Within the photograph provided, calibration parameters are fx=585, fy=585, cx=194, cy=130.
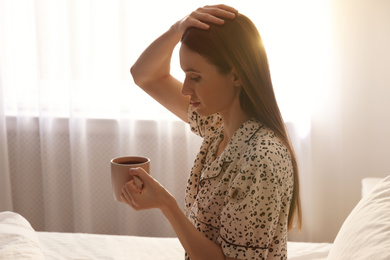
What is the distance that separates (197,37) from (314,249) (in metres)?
1.09

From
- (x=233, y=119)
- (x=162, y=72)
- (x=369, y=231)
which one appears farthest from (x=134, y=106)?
(x=369, y=231)

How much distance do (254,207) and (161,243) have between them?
3.19ft

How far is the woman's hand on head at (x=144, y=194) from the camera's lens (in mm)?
1328

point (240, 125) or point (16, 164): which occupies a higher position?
point (240, 125)

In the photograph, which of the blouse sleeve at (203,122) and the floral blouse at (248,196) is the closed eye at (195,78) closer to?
the floral blouse at (248,196)

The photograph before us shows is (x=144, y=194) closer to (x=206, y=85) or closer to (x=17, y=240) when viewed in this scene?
(x=206, y=85)

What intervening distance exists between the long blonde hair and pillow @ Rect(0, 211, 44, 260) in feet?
2.73

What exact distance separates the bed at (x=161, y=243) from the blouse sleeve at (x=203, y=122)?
0.48 meters

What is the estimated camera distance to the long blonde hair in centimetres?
132

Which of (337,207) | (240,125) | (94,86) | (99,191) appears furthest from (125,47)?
(240,125)

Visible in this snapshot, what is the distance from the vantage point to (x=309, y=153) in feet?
9.34

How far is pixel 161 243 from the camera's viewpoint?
2174 mm

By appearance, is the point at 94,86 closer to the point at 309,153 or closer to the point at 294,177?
the point at 309,153

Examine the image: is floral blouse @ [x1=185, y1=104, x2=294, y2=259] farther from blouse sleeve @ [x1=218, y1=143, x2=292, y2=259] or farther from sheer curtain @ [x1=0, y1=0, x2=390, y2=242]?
sheer curtain @ [x1=0, y1=0, x2=390, y2=242]
